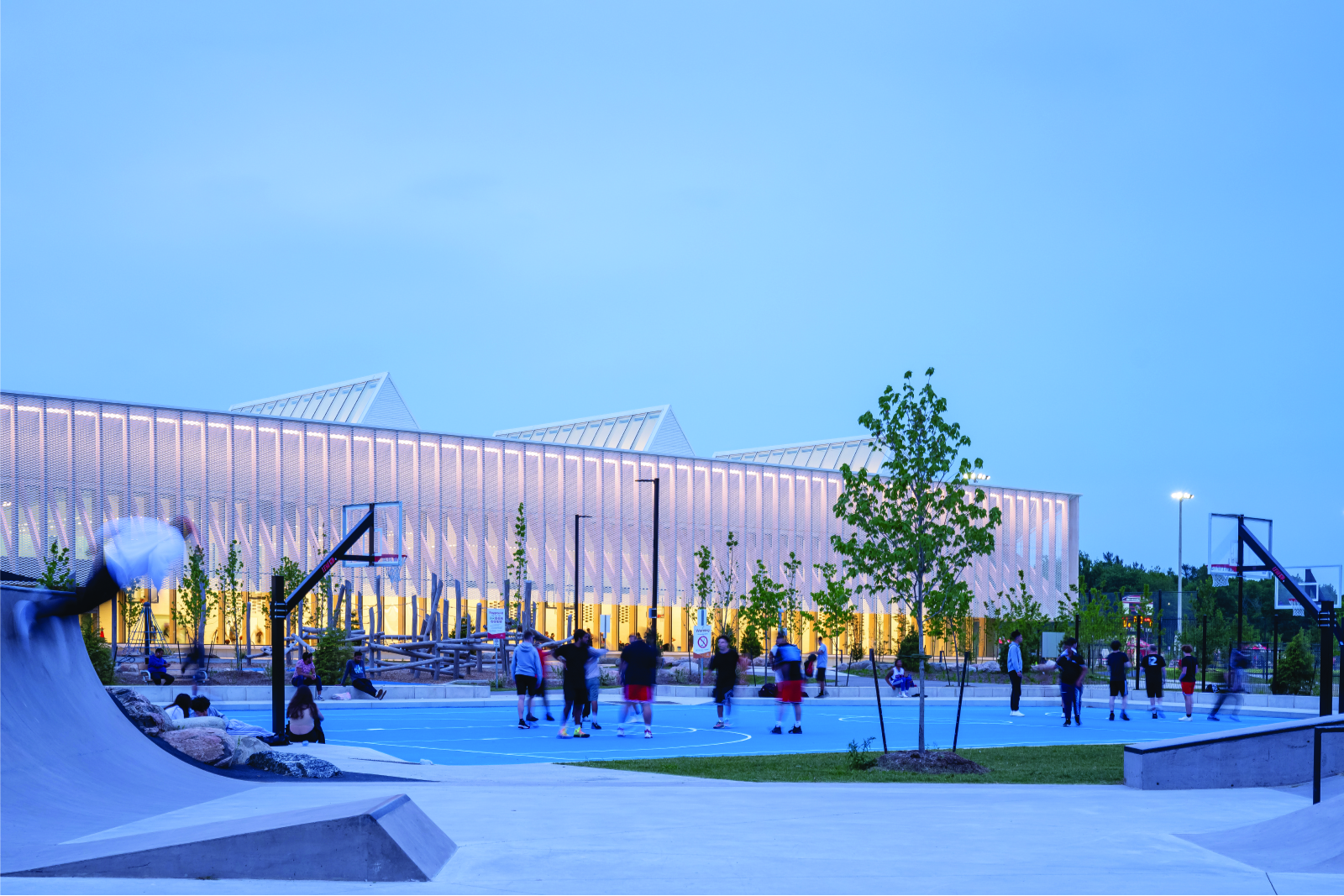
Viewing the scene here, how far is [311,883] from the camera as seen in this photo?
6793 millimetres

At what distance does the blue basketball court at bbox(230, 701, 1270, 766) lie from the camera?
19516 millimetres

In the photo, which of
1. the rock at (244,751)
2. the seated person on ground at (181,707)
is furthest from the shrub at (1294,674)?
the rock at (244,751)

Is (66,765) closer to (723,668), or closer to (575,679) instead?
(575,679)

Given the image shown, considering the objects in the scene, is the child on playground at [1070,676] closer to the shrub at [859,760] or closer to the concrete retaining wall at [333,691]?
the shrub at [859,760]

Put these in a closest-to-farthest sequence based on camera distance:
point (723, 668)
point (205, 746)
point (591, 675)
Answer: point (205, 746) < point (591, 675) < point (723, 668)

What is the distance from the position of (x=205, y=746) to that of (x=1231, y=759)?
33.4 ft

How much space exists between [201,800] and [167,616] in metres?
54.6

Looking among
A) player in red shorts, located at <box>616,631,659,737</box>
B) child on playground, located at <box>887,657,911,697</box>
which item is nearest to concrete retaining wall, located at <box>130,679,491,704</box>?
child on playground, located at <box>887,657,911,697</box>

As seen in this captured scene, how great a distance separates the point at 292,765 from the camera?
1369 centimetres

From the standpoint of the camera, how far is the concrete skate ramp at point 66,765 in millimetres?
7809

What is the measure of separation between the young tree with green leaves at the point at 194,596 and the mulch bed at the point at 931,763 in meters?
34.7

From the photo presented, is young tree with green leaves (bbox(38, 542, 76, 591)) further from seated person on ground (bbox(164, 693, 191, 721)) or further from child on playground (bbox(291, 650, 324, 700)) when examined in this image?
seated person on ground (bbox(164, 693, 191, 721))

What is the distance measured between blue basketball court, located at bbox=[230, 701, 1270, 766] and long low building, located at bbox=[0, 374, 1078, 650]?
87.2 feet

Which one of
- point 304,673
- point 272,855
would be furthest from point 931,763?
point 304,673
